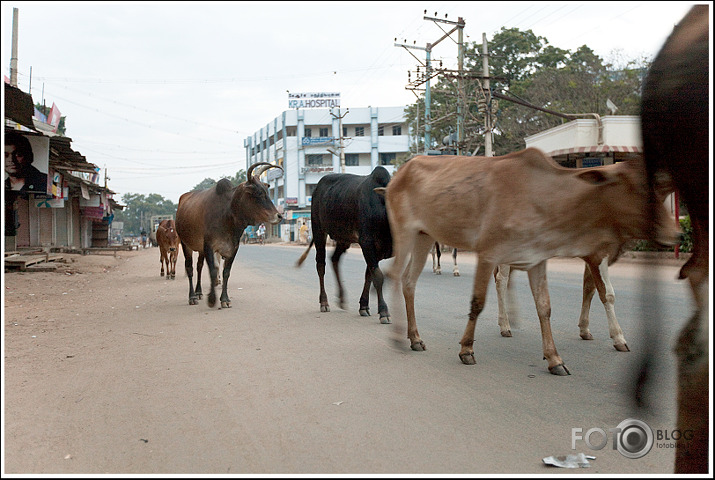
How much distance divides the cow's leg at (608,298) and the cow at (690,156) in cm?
313

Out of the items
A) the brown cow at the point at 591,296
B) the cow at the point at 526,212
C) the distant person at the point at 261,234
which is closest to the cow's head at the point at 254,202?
the cow at the point at 526,212

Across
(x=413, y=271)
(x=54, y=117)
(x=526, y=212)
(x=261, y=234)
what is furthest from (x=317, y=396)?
(x=261, y=234)

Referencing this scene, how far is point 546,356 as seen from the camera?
4574 millimetres

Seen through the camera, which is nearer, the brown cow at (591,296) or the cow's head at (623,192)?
the cow's head at (623,192)

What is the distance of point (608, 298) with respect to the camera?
5301 mm

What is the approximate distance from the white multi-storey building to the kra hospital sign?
85cm

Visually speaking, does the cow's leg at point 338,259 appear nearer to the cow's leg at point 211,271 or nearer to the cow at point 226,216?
the cow at point 226,216

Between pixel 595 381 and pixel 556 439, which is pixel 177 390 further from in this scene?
pixel 595 381

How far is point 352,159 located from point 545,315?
58.6 metres

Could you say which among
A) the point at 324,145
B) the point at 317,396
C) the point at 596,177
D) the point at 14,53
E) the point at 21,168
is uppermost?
the point at 324,145

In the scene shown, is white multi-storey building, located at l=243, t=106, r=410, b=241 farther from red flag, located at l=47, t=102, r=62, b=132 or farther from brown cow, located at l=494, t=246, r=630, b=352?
brown cow, located at l=494, t=246, r=630, b=352

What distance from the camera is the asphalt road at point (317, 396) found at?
2.95m

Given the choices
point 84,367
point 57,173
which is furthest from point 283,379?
point 57,173

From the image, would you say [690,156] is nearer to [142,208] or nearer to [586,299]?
[586,299]
